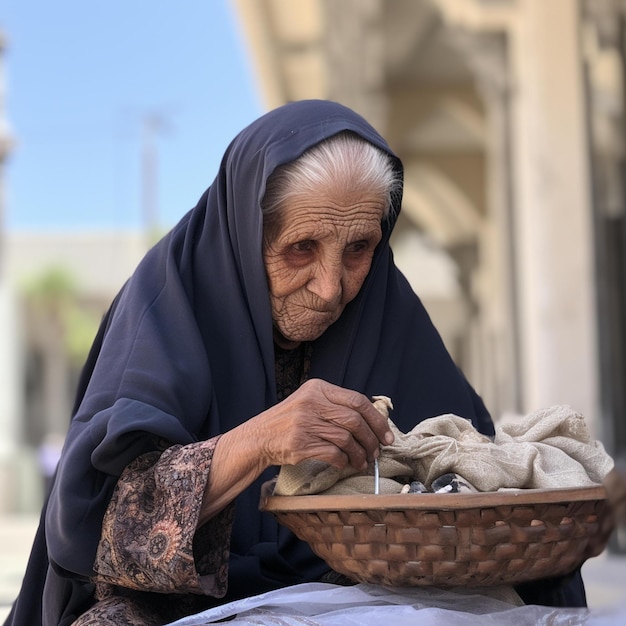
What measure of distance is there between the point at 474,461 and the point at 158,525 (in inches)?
22.2

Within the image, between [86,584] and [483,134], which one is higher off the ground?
[483,134]

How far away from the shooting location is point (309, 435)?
86.6 inches

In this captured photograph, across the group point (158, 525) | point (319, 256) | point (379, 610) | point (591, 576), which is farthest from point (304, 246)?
point (591, 576)

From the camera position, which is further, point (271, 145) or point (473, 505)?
point (271, 145)

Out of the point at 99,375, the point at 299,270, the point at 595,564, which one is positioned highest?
the point at 299,270

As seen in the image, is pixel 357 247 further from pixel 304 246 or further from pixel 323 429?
pixel 323 429

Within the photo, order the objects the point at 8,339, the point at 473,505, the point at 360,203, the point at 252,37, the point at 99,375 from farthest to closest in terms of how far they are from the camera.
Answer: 1. the point at 8,339
2. the point at 252,37
3. the point at 360,203
4. the point at 99,375
5. the point at 473,505

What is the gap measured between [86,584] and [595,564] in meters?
4.83

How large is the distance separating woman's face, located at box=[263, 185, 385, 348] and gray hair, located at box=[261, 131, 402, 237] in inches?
0.8

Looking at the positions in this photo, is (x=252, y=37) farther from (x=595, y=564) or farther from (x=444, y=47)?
(x=595, y=564)

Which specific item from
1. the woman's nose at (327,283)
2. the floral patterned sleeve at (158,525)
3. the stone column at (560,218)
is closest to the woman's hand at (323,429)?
the floral patterned sleeve at (158,525)

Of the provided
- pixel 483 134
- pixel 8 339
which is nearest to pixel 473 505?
pixel 483 134

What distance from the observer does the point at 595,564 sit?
6.93 metres

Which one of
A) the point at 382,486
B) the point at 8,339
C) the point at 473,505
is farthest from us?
the point at 8,339
